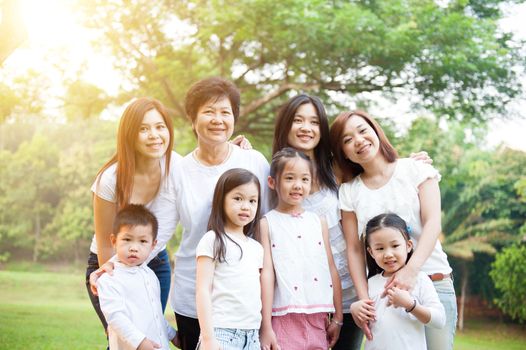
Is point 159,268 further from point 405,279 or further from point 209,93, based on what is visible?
point 405,279

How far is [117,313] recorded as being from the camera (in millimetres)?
1970

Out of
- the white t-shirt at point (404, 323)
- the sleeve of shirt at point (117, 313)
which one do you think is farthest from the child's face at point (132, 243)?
the white t-shirt at point (404, 323)

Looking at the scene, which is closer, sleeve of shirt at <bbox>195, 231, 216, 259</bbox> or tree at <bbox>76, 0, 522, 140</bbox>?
sleeve of shirt at <bbox>195, 231, 216, 259</bbox>

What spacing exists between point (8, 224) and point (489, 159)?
28.2 feet

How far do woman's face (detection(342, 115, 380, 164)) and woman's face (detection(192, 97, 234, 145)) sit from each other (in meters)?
0.43

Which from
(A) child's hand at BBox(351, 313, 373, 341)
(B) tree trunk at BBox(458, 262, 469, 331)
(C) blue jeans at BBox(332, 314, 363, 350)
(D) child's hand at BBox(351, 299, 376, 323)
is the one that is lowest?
(B) tree trunk at BBox(458, 262, 469, 331)

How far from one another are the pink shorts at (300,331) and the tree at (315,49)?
4747 mm

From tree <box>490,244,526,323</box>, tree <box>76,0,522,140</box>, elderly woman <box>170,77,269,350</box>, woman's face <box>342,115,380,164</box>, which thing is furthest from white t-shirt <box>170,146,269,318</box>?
tree <box>490,244,526,323</box>

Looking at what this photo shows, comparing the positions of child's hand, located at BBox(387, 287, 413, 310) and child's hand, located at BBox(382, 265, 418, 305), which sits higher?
child's hand, located at BBox(382, 265, 418, 305)

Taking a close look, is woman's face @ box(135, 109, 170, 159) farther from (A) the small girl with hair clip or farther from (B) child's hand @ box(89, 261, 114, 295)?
(A) the small girl with hair clip

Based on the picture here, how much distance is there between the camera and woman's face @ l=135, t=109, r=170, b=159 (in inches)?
82.7

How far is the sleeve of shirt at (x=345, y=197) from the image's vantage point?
2.13m

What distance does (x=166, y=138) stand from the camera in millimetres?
2139

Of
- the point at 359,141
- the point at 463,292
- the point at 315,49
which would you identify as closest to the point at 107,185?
the point at 359,141
